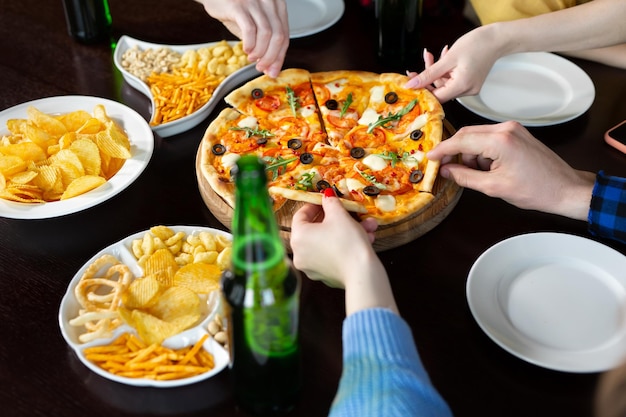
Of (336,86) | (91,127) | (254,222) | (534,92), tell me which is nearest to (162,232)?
(91,127)

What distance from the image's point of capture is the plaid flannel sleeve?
183 cm

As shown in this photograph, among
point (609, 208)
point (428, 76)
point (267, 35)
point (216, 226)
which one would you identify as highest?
point (267, 35)

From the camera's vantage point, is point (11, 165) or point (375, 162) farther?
point (375, 162)

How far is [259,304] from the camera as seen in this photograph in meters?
1.22

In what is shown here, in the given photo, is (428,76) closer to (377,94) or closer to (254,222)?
(377,94)

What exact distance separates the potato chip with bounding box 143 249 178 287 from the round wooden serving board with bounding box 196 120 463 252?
10.4 inches

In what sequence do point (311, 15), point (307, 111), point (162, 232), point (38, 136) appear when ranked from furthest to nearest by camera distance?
1. point (311, 15)
2. point (307, 111)
3. point (38, 136)
4. point (162, 232)

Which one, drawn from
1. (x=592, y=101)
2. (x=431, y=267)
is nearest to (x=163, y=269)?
(x=431, y=267)

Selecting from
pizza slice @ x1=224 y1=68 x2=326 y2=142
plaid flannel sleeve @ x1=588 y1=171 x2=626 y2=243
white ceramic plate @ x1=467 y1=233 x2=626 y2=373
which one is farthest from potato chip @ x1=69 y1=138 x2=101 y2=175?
plaid flannel sleeve @ x1=588 y1=171 x2=626 y2=243

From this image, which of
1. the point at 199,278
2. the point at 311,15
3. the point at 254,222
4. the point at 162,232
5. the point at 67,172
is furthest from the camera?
the point at 311,15

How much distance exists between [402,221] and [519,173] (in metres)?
0.34

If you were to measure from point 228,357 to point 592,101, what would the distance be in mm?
1555

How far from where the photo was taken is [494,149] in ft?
6.06

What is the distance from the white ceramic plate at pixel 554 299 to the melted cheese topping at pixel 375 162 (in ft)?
1.62
